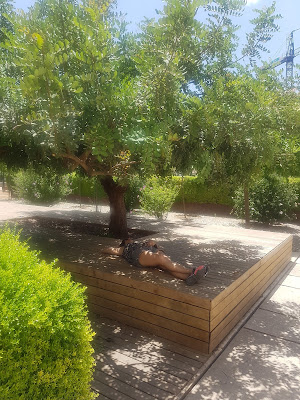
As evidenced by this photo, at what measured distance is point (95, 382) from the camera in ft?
9.90

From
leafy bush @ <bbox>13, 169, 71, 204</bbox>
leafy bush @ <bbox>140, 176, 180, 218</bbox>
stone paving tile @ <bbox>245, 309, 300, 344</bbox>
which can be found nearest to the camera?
stone paving tile @ <bbox>245, 309, 300, 344</bbox>

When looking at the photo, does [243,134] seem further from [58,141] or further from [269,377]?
[269,377]

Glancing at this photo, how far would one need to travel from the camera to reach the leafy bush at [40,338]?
1890 mm

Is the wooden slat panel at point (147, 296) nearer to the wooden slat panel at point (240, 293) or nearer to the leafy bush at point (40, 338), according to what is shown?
the wooden slat panel at point (240, 293)

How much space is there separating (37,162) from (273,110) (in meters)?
5.20

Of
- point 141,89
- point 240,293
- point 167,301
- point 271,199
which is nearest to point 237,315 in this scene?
point 240,293

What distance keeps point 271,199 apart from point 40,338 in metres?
11.5

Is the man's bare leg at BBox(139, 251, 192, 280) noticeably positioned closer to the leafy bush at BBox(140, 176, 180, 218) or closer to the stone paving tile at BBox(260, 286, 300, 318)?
the stone paving tile at BBox(260, 286, 300, 318)

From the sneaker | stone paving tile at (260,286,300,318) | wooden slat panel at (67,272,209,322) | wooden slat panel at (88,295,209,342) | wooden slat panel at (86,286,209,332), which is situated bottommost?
stone paving tile at (260,286,300,318)

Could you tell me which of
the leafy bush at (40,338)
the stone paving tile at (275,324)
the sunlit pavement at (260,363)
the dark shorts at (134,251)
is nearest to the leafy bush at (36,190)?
the dark shorts at (134,251)

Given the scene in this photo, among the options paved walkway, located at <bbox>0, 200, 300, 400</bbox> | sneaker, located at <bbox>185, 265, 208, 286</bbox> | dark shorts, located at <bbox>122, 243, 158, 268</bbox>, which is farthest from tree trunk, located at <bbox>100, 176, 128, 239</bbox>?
sneaker, located at <bbox>185, 265, 208, 286</bbox>

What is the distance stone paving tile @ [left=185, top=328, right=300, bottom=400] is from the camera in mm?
2922

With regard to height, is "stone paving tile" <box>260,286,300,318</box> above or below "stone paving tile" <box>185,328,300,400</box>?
above

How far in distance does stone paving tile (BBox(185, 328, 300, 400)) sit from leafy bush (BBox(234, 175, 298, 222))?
8.75 m
